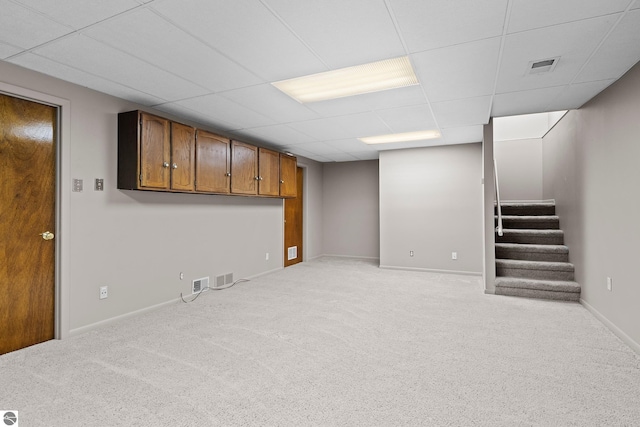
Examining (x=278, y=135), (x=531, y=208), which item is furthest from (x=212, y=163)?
(x=531, y=208)

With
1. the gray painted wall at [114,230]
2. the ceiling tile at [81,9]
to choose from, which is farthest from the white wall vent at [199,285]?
the ceiling tile at [81,9]

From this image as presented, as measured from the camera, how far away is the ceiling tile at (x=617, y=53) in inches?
82.0

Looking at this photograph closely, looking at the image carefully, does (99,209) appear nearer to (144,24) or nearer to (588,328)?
(144,24)

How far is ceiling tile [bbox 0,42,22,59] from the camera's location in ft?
7.43

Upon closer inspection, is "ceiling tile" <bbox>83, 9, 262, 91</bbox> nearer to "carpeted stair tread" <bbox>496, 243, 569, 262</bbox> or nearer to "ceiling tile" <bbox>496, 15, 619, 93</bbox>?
"ceiling tile" <bbox>496, 15, 619, 93</bbox>

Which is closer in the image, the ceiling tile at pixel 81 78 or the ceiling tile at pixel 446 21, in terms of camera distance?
the ceiling tile at pixel 446 21

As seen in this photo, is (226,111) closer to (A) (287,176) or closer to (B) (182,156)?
(B) (182,156)

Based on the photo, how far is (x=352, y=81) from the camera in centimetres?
304

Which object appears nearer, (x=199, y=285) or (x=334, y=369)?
(x=334, y=369)

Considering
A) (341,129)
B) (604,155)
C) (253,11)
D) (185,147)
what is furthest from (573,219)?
(185,147)

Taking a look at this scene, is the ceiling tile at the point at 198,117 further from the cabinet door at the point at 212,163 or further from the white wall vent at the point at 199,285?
the white wall vent at the point at 199,285

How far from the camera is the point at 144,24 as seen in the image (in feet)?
6.61

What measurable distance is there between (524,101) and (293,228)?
4.51 m

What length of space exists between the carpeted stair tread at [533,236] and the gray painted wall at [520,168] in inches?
66.6
